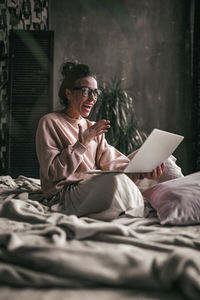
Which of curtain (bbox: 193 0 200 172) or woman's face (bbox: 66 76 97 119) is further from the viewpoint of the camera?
curtain (bbox: 193 0 200 172)

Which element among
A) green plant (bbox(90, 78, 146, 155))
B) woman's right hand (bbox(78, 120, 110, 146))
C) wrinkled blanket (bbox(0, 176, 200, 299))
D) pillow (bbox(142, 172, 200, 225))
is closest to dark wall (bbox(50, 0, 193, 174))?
green plant (bbox(90, 78, 146, 155))

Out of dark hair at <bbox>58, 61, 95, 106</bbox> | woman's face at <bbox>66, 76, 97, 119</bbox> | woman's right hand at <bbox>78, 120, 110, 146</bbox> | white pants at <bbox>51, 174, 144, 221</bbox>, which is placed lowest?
white pants at <bbox>51, 174, 144, 221</bbox>

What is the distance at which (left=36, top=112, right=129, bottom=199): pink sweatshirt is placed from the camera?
1.74 m

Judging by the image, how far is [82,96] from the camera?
1975 millimetres

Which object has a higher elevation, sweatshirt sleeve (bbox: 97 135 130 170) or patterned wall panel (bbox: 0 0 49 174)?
patterned wall panel (bbox: 0 0 49 174)

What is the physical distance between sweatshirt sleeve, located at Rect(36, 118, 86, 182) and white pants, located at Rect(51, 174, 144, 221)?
17cm

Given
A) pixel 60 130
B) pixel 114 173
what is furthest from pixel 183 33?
pixel 114 173

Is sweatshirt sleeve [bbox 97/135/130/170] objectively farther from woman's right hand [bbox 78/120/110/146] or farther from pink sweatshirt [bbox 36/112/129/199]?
woman's right hand [bbox 78/120/110/146]

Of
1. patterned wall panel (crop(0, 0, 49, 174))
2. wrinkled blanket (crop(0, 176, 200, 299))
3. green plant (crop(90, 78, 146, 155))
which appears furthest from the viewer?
patterned wall panel (crop(0, 0, 49, 174))

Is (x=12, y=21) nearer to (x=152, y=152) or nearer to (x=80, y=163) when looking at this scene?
(x=80, y=163)

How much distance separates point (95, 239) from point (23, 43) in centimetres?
351

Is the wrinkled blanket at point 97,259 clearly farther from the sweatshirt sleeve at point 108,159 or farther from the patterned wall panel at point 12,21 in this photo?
the patterned wall panel at point 12,21

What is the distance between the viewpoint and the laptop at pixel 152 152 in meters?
1.43

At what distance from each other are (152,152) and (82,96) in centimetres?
67
